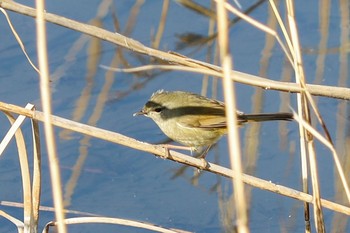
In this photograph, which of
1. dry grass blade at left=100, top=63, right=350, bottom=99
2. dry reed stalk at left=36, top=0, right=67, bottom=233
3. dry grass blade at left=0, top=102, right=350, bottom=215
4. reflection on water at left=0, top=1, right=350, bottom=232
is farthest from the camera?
reflection on water at left=0, top=1, right=350, bottom=232

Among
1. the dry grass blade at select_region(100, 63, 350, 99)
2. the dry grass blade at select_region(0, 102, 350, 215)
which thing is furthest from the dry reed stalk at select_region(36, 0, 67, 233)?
the dry grass blade at select_region(0, 102, 350, 215)

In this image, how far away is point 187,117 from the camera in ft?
15.2

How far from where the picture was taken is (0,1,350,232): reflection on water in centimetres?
466

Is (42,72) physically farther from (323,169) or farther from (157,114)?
(323,169)

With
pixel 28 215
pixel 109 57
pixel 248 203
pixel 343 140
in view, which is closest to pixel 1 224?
pixel 28 215

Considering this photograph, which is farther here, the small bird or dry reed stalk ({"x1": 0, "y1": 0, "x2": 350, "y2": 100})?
the small bird

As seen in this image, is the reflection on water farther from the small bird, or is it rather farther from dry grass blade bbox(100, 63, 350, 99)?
dry grass blade bbox(100, 63, 350, 99)

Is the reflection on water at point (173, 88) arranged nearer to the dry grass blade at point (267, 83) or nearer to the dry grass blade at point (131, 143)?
the dry grass blade at point (131, 143)

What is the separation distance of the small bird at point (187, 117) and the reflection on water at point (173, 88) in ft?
1.25

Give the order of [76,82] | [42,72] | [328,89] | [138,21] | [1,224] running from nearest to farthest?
[42,72] < [328,89] < [1,224] < [76,82] < [138,21]

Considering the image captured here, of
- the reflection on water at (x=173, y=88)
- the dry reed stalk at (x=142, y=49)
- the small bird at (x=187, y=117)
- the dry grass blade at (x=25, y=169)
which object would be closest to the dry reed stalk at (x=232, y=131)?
the dry reed stalk at (x=142, y=49)

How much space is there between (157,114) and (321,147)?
113 centimetres

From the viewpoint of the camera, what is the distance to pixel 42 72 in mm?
2447

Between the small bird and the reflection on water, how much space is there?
380 millimetres
